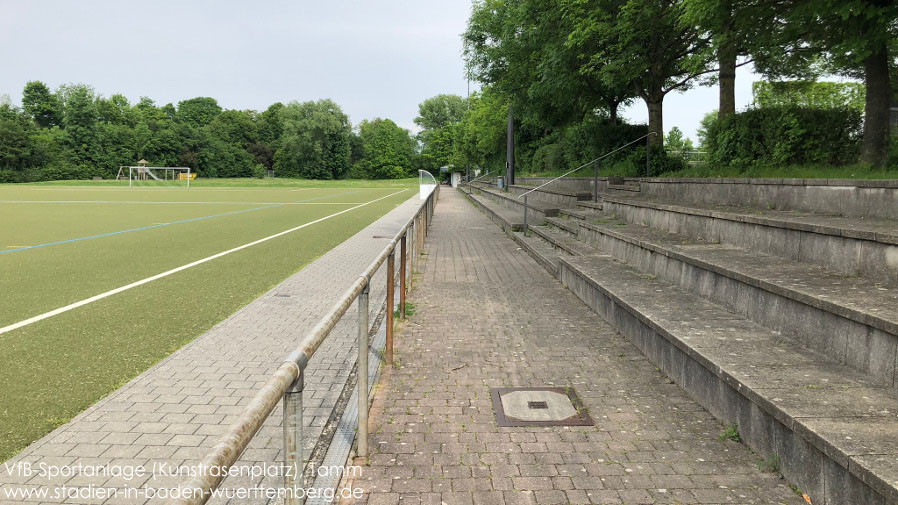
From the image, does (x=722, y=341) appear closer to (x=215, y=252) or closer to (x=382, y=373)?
(x=382, y=373)

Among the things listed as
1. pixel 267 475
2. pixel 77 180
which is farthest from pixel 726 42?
pixel 77 180

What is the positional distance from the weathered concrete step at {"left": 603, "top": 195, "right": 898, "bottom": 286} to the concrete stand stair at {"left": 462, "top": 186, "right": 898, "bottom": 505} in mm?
13

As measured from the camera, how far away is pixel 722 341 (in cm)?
439

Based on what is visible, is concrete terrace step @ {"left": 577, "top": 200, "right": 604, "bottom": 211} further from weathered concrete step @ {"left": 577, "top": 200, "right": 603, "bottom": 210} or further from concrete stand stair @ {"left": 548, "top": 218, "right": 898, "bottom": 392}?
concrete stand stair @ {"left": 548, "top": 218, "right": 898, "bottom": 392}

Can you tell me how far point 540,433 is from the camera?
12.6 ft

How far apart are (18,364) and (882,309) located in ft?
20.9

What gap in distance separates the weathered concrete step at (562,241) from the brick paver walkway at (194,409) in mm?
4815

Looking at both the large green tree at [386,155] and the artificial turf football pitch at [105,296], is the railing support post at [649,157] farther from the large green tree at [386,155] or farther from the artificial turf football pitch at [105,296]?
the large green tree at [386,155]

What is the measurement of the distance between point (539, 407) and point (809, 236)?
3209mm

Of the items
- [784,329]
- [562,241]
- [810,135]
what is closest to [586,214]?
[562,241]

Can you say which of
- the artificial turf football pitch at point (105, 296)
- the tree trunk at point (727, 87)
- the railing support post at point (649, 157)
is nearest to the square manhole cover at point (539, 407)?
the artificial turf football pitch at point (105, 296)

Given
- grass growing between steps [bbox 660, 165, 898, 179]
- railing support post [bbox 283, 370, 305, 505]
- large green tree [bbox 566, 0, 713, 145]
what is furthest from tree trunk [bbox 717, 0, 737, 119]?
railing support post [bbox 283, 370, 305, 505]

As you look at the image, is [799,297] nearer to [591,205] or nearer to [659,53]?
[591,205]

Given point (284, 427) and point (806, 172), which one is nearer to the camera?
point (284, 427)
